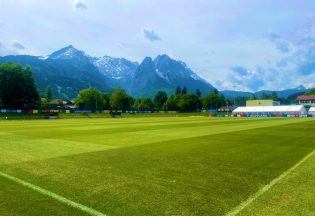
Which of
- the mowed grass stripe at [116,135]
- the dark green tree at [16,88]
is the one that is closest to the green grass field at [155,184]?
the mowed grass stripe at [116,135]

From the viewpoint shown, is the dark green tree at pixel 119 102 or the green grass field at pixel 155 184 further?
the dark green tree at pixel 119 102

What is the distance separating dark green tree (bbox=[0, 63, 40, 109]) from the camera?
120062mm

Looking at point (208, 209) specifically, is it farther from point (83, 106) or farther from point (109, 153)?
point (83, 106)

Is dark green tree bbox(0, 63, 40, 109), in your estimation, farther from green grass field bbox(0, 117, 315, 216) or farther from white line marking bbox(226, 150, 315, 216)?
white line marking bbox(226, 150, 315, 216)

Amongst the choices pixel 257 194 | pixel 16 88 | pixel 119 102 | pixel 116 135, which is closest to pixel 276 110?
pixel 119 102

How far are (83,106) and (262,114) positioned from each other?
98973 mm

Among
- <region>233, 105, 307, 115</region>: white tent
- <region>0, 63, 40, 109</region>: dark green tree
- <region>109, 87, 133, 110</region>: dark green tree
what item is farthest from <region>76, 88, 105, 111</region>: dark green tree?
<region>233, 105, 307, 115</region>: white tent

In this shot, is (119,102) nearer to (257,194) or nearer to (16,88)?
(16,88)

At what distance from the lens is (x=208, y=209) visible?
704 cm

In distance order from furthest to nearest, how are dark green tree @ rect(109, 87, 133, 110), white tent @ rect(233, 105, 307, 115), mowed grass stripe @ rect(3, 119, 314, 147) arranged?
1. dark green tree @ rect(109, 87, 133, 110)
2. white tent @ rect(233, 105, 307, 115)
3. mowed grass stripe @ rect(3, 119, 314, 147)

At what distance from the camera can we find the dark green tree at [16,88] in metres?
120

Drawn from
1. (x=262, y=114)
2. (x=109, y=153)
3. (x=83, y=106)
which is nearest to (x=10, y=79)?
(x=83, y=106)

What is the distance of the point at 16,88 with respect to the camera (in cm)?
12100

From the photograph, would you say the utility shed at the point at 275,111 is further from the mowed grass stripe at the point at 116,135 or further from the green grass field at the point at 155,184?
the green grass field at the point at 155,184
